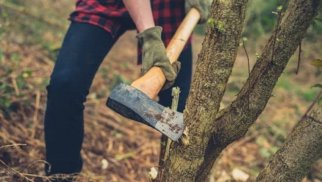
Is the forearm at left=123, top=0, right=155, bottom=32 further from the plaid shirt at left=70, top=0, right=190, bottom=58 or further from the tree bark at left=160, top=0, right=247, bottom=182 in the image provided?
the tree bark at left=160, top=0, right=247, bottom=182

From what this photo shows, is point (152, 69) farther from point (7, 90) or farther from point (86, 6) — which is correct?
point (7, 90)

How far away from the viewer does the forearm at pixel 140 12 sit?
1.80 m

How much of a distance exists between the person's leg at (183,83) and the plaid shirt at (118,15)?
131mm

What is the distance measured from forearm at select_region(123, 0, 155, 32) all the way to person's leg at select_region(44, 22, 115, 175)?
0.23 meters

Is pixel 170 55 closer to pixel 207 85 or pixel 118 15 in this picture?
pixel 118 15

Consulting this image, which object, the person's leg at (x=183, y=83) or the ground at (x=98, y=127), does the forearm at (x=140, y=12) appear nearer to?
the person's leg at (x=183, y=83)

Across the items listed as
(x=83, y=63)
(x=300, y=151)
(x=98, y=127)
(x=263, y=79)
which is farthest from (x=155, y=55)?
(x=98, y=127)

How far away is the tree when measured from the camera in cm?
143

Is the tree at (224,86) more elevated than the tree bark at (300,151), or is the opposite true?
the tree at (224,86)

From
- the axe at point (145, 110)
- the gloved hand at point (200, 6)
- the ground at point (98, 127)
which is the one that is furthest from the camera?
the ground at point (98, 127)

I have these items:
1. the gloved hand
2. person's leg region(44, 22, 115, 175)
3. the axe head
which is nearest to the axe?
the axe head

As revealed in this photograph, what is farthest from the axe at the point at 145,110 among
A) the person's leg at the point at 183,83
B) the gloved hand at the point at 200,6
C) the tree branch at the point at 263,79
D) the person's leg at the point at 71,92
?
the gloved hand at the point at 200,6

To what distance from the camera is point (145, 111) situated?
1.57 m

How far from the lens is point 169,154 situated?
164cm
